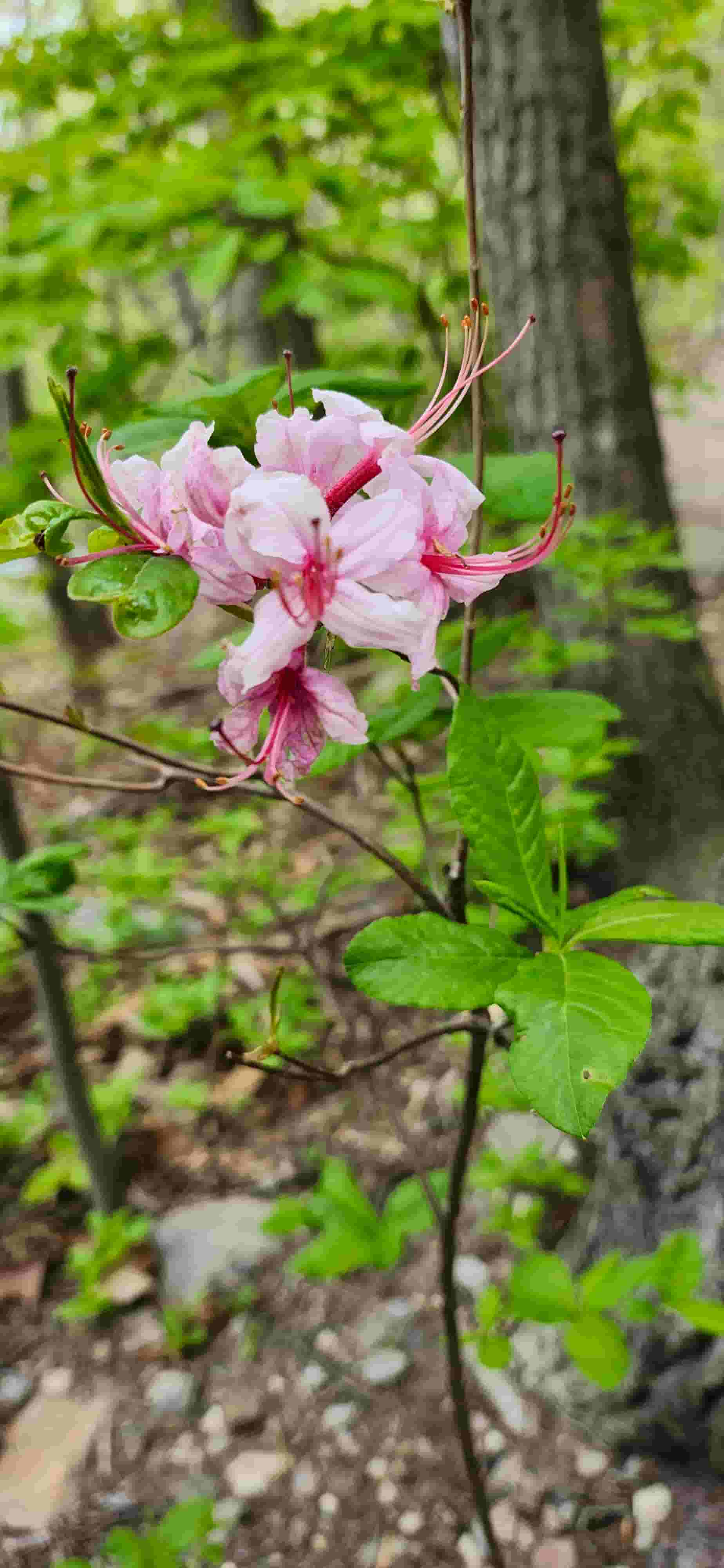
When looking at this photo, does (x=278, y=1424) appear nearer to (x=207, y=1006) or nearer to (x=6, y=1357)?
(x=6, y=1357)

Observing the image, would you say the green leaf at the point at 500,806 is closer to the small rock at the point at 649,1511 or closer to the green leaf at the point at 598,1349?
the green leaf at the point at 598,1349

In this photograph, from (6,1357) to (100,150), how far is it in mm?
2679

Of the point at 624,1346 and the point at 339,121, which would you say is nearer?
the point at 624,1346

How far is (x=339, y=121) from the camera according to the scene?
2.40m

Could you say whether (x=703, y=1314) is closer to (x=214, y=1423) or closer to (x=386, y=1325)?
(x=386, y=1325)

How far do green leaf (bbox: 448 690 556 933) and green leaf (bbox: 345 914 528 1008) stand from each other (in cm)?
4

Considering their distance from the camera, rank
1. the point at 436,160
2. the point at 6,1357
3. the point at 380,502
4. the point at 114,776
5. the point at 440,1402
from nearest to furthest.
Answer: the point at 380,502 → the point at 440,1402 → the point at 6,1357 → the point at 436,160 → the point at 114,776

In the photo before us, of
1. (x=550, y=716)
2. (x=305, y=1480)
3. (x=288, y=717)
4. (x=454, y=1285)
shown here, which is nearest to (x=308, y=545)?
(x=288, y=717)

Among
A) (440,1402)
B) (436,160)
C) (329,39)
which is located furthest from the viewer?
(436,160)

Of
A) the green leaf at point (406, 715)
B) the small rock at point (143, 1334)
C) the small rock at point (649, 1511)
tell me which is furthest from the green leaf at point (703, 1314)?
the small rock at point (143, 1334)

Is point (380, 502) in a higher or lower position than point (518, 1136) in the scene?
higher

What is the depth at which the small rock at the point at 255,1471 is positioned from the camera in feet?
5.51

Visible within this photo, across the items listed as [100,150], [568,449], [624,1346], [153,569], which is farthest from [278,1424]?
[100,150]

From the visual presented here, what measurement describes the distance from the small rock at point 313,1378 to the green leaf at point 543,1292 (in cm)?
83
